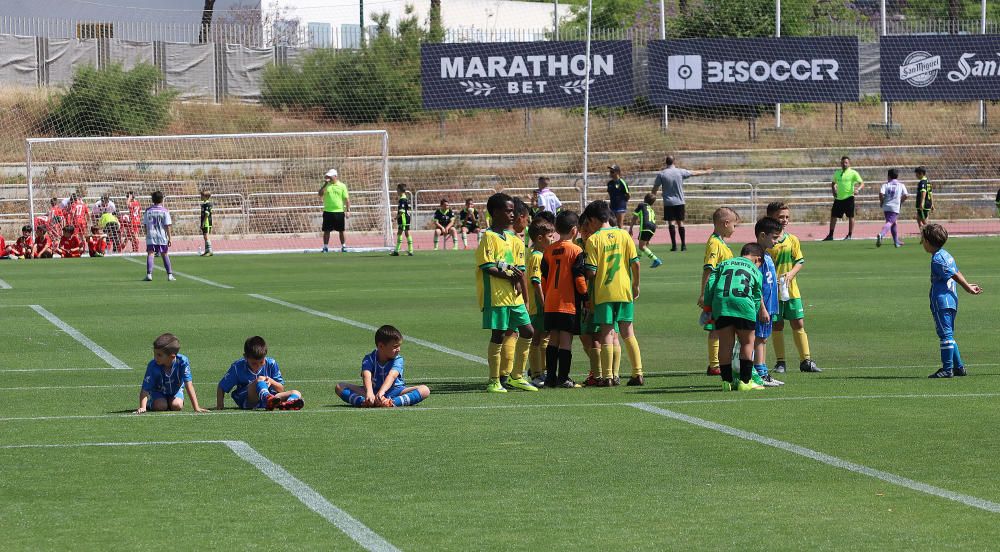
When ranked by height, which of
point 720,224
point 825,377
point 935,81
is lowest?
point 825,377

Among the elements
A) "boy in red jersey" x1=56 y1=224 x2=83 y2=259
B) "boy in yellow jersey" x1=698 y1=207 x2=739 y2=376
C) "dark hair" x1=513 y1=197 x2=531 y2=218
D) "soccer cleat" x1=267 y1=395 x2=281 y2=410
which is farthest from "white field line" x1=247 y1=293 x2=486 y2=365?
"boy in red jersey" x1=56 y1=224 x2=83 y2=259

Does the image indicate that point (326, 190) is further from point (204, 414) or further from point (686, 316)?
point (204, 414)

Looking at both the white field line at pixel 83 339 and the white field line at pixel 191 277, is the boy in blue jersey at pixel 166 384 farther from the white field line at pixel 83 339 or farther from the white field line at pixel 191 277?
the white field line at pixel 191 277

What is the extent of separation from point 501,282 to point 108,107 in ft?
125

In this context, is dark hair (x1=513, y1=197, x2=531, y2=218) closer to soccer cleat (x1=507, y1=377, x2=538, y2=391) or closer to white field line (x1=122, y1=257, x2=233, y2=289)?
soccer cleat (x1=507, y1=377, x2=538, y2=391)

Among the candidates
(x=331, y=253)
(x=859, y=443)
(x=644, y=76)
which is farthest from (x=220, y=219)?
(x=859, y=443)

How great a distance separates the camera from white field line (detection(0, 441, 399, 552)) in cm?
673

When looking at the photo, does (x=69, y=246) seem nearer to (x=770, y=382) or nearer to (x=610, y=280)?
(x=610, y=280)

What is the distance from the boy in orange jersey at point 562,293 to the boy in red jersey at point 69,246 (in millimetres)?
24228

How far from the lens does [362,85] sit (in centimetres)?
4897

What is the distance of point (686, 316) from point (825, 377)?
19.8 feet

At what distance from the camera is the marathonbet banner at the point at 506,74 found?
45.8 meters

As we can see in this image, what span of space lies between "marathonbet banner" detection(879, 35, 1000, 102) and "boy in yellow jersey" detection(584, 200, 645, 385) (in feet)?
120

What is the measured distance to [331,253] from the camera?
112 feet
